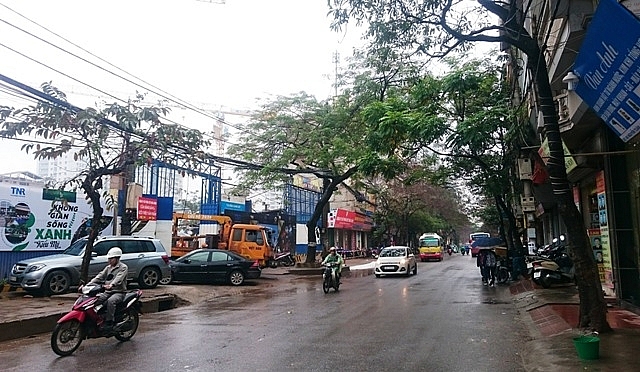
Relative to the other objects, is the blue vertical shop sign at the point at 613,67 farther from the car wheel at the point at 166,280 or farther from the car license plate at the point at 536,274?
the car wheel at the point at 166,280

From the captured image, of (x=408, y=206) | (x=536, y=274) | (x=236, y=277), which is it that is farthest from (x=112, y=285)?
(x=408, y=206)

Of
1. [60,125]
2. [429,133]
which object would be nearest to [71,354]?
[60,125]

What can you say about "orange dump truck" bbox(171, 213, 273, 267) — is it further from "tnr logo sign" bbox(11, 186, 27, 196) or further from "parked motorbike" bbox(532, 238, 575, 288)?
"parked motorbike" bbox(532, 238, 575, 288)

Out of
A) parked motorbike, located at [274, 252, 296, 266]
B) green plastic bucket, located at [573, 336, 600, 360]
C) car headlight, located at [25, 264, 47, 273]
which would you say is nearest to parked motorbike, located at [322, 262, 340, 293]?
car headlight, located at [25, 264, 47, 273]

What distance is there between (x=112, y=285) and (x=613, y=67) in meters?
8.02

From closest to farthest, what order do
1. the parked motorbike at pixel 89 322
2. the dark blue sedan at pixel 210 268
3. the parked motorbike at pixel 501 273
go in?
the parked motorbike at pixel 89 322 < the dark blue sedan at pixel 210 268 < the parked motorbike at pixel 501 273

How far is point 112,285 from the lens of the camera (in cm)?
886

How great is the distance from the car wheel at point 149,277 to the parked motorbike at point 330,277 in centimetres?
556

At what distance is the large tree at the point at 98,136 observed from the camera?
1291 centimetres

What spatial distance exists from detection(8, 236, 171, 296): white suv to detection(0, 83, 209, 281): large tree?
1.49m

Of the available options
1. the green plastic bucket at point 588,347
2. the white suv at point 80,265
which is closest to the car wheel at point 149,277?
the white suv at point 80,265

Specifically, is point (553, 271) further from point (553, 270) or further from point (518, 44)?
point (518, 44)

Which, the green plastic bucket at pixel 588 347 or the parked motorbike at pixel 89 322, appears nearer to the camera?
the green plastic bucket at pixel 588 347

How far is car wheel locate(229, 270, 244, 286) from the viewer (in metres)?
20.5
